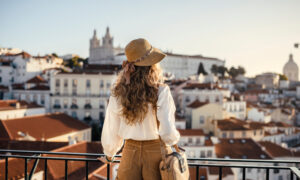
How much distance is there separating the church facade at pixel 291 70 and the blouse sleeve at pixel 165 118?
462 feet

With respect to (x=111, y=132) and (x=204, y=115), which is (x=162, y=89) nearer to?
(x=111, y=132)

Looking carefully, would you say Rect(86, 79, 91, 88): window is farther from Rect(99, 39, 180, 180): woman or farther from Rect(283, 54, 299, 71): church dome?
Rect(283, 54, 299, 71): church dome

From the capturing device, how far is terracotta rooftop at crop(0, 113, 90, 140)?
25156mm

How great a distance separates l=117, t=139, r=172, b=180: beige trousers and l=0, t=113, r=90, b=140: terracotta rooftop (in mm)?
24329

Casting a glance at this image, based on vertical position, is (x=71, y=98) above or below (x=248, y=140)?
above

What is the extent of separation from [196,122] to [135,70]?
3783 centimetres

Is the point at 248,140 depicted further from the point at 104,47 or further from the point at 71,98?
the point at 104,47

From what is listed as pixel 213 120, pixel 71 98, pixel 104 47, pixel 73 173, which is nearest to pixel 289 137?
pixel 213 120

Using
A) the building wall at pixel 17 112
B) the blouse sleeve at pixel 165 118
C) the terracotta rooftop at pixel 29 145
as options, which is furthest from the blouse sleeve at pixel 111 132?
the building wall at pixel 17 112

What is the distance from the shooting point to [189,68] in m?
106

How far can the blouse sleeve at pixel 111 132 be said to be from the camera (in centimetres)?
270

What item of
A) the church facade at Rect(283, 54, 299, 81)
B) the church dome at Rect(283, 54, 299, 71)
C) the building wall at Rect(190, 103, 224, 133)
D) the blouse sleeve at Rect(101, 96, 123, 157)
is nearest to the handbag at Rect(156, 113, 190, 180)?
the blouse sleeve at Rect(101, 96, 123, 157)

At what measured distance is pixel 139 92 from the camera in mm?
2533

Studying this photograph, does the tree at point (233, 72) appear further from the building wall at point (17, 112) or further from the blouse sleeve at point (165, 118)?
the blouse sleeve at point (165, 118)
